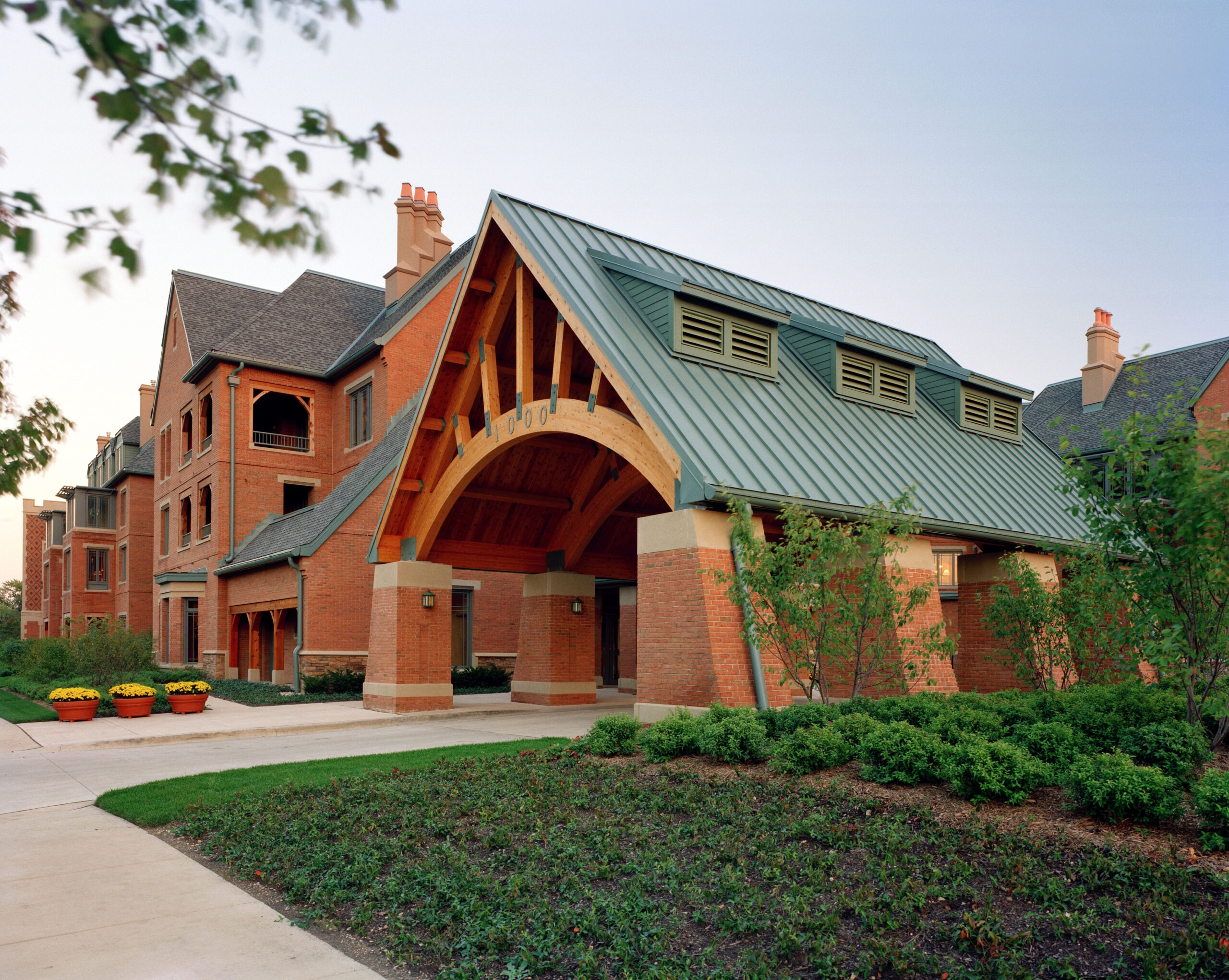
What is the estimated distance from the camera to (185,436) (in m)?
35.8

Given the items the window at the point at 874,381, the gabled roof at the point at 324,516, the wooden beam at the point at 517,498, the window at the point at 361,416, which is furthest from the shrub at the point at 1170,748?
the window at the point at 361,416

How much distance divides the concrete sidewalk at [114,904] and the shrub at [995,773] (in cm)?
411

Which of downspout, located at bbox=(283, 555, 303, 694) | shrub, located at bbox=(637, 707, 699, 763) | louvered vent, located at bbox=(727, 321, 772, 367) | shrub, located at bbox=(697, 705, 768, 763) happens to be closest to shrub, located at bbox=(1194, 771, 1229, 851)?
shrub, located at bbox=(697, 705, 768, 763)

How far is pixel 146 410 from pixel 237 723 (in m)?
36.5

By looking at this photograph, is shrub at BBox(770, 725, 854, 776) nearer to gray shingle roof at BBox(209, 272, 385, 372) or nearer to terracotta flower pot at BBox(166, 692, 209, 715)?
terracotta flower pot at BBox(166, 692, 209, 715)

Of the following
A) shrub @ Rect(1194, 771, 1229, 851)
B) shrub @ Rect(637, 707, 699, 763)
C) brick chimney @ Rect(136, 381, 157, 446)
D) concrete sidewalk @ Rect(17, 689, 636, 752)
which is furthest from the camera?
brick chimney @ Rect(136, 381, 157, 446)

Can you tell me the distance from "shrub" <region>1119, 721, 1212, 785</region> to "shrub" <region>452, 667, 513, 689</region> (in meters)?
20.2

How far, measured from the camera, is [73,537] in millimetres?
48031

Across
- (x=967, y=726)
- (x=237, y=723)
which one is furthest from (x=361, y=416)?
(x=967, y=726)

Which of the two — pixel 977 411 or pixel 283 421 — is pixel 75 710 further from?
pixel 283 421

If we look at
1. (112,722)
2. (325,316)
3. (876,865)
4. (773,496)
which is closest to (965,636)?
(773,496)

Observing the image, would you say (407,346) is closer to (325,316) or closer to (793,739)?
(325,316)

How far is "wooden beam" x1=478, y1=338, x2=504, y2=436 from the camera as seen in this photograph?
637 inches

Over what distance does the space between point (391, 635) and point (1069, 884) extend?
1518cm
